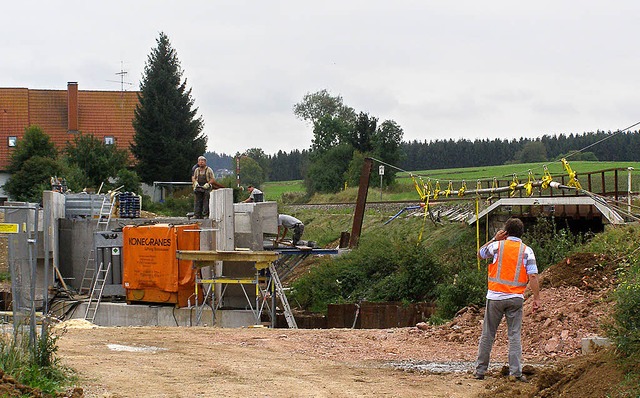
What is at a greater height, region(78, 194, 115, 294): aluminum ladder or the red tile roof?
the red tile roof

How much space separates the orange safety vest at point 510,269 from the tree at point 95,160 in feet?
145

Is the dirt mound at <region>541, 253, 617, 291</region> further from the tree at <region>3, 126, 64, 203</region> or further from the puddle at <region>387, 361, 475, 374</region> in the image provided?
the tree at <region>3, 126, 64, 203</region>

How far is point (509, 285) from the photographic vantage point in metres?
11.4

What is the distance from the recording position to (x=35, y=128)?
178 feet

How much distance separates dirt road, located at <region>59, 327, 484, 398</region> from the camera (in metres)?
10.8

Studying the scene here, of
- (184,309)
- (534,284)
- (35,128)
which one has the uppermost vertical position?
(35,128)

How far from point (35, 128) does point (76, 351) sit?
42.9 m

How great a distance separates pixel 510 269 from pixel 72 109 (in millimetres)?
57915

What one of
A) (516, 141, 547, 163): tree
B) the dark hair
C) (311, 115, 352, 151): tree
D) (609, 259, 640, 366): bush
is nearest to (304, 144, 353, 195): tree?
(311, 115, 352, 151): tree

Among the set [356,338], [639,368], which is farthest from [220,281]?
[639,368]

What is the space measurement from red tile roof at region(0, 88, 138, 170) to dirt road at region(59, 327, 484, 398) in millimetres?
50260

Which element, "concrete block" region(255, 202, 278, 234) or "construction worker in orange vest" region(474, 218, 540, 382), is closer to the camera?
"construction worker in orange vest" region(474, 218, 540, 382)

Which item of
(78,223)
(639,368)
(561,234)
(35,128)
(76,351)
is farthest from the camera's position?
(35,128)

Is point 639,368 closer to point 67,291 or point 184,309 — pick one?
point 184,309
